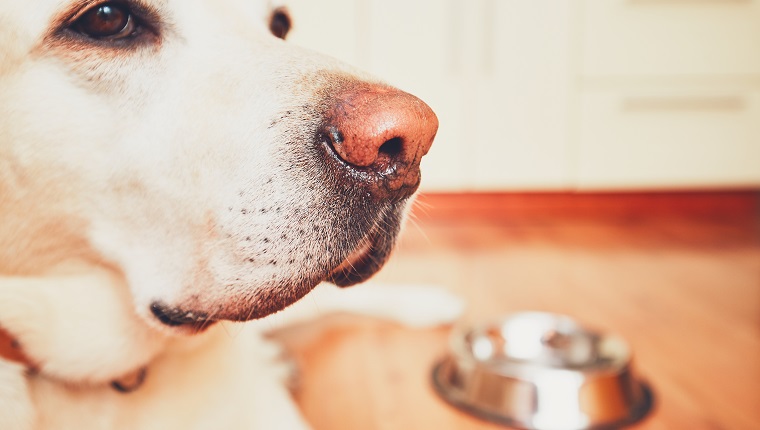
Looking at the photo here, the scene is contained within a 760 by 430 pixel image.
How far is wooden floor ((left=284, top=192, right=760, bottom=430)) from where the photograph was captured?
57.0 inches

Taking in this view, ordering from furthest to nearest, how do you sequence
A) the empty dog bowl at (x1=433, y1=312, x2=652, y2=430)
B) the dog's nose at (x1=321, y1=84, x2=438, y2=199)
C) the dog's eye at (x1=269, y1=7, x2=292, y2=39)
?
the empty dog bowl at (x1=433, y1=312, x2=652, y2=430) → the dog's eye at (x1=269, y1=7, x2=292, y2=39) → the dog's nose at (x1=321, y1=84, x2=438, y2=199)

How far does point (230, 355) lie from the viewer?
1.09 meters

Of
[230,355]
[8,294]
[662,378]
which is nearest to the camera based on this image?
[8,294]

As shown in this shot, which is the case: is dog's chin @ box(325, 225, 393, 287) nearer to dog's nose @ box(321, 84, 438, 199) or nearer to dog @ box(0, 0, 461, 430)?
dog @ box(0, 0, 461, 430)

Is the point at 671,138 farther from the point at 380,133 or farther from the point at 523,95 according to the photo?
the point at 380,133

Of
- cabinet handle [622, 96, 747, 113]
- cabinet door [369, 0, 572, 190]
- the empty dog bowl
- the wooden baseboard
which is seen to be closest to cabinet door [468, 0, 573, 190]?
cabinet door [369, 0, 572, 190]

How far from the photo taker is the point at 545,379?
1.34 meters

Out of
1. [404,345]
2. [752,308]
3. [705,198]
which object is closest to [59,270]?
[404,345]

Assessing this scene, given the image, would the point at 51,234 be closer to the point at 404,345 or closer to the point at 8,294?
the point at 8,294

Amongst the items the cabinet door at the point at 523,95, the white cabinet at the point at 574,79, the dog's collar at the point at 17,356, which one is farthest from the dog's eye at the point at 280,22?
the cabinet door at the point at 523,95

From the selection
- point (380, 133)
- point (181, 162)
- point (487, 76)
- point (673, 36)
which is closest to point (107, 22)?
point (181, 162)

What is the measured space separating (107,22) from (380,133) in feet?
1.37

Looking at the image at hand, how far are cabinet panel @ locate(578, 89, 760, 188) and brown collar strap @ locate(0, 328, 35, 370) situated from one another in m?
2.83

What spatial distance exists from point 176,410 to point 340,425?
1.63ft
